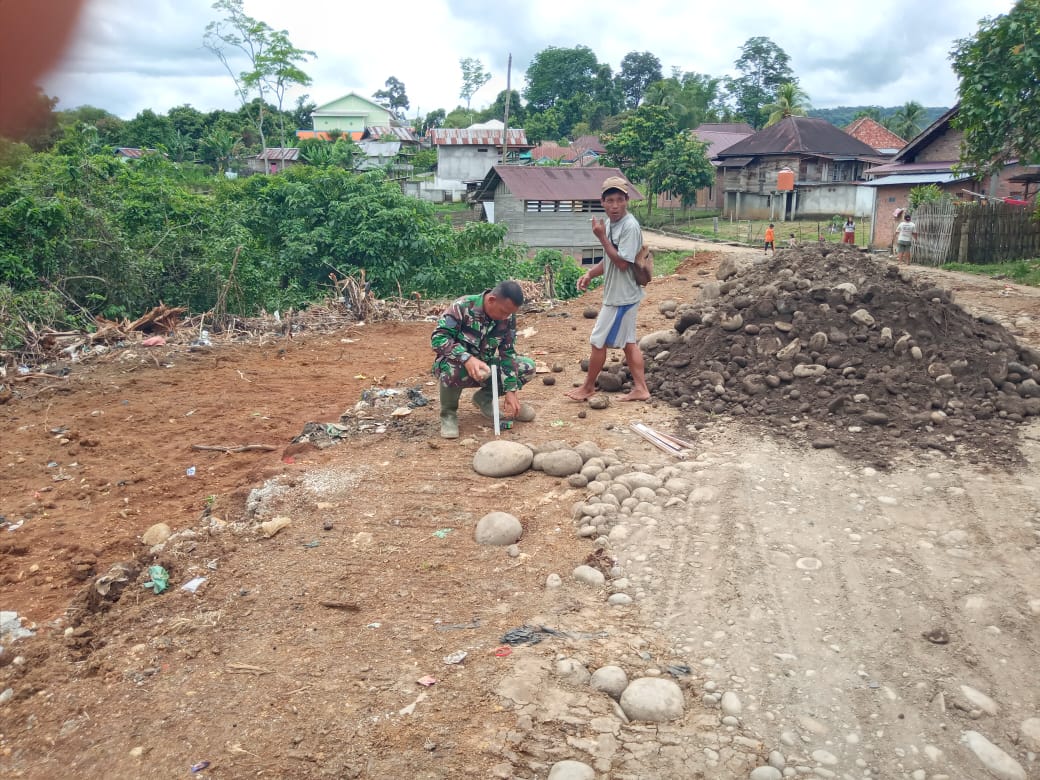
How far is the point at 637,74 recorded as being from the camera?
6844cm

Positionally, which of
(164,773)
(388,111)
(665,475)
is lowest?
(164,773)

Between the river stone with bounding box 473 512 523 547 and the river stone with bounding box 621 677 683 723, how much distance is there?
126 centimetres

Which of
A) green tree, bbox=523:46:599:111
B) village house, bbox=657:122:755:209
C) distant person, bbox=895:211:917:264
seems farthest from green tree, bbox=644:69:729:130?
distant person, bbox=895:211:917:264

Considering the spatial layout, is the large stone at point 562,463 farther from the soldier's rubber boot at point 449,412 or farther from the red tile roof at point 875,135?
the red tile roof at point 875,135

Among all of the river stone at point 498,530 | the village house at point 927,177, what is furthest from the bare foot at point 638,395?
the village house at point 927,177

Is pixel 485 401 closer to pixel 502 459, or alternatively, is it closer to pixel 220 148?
pixel 502 459

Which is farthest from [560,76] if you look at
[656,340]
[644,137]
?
[656,340]

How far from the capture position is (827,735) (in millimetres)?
2613

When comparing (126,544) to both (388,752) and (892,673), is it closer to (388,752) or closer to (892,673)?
(388,752)

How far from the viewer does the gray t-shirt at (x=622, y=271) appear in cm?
552

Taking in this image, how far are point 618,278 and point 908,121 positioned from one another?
50.1 m

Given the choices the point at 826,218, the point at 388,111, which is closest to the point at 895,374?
the point at 826,218

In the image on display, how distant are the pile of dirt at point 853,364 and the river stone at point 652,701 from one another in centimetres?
255

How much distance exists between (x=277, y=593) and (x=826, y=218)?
33.7m
